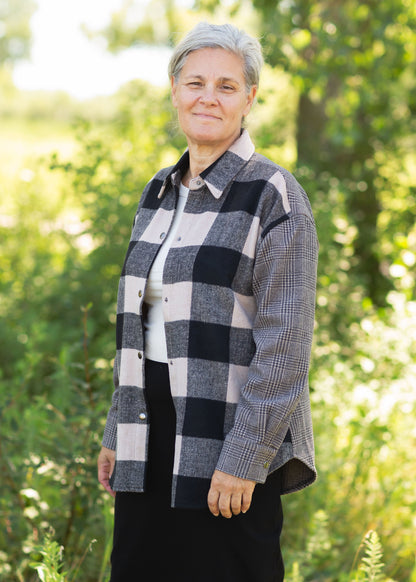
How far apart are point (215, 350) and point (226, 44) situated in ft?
2.60

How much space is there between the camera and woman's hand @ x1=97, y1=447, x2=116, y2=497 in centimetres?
205

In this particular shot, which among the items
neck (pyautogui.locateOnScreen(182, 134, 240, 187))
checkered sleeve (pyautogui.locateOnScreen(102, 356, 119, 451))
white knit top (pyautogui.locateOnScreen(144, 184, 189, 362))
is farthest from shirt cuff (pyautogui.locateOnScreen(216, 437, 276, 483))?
neck (pyautogui.locateOnScreen(182, 134, 240, 187))

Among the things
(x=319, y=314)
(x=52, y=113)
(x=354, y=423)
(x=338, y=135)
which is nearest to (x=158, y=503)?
(x=354, y=423)

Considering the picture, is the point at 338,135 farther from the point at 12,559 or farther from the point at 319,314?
the point at 12,559

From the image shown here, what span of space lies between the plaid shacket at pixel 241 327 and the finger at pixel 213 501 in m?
0.03

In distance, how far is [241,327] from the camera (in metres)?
1.68

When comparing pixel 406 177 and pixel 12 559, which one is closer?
pixel 12 559

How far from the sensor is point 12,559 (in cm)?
266

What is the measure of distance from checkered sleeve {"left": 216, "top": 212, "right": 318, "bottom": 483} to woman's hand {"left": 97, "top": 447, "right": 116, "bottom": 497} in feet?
1.81

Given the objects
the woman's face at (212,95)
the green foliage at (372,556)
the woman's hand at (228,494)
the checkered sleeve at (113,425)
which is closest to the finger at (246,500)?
the woman's hand at (228,494)

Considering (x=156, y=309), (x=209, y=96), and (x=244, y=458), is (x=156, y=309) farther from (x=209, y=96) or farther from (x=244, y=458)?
(x=209, y=96)

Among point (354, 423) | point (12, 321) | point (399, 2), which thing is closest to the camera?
point (354, 423)

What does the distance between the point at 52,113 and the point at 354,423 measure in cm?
4135

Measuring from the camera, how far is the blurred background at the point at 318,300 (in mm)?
2615
